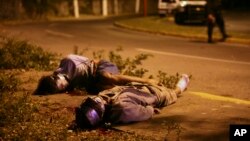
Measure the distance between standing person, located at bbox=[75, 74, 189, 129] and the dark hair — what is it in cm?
146

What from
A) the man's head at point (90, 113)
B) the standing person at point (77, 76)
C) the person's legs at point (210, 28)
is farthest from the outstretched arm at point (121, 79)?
the person's legs at point (210, 28)

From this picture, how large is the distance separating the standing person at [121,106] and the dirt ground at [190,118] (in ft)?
0.38

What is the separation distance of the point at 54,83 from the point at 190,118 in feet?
7.98

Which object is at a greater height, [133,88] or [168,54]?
[133,88]

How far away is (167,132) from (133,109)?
23.3 inches

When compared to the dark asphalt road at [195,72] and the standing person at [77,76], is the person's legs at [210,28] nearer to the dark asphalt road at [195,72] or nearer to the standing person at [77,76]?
the dark asphalt road at [195,72]

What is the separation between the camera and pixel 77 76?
25.7 ft

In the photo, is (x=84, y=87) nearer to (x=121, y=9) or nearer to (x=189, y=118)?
(x=189, y=118)

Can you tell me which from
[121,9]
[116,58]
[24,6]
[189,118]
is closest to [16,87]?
[116,58]

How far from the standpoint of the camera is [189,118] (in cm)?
646

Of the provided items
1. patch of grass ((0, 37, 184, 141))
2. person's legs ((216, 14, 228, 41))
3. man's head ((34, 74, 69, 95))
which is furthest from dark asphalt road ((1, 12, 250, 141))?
man's head ((34, 74, 69, 95))

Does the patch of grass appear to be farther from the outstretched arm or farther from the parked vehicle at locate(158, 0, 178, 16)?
the parked vehicle at locate(158, 0, 178, 16)

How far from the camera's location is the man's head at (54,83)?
776 centimetres

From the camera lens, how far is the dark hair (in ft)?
25.5
